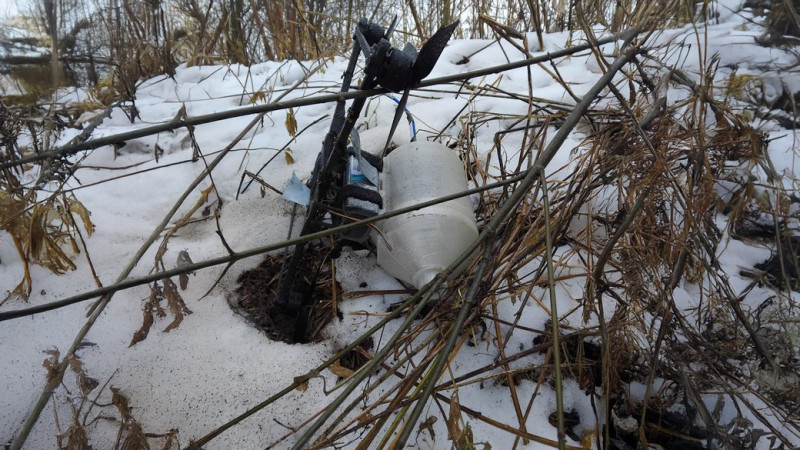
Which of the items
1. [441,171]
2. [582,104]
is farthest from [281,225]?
[582,104]

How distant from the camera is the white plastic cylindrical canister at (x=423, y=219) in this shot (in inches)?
51.1

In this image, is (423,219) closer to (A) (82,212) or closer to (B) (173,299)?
(B) (173,299)

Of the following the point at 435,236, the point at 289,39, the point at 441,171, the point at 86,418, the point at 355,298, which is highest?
the point at 289,39

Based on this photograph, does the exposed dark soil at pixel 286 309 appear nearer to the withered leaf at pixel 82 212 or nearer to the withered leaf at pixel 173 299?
the withered leaf at pixel 173 299

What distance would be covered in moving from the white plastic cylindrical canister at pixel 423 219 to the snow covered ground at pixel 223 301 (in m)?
0.14

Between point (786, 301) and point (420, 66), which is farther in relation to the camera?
point (786, 301)

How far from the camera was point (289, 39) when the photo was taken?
298cm

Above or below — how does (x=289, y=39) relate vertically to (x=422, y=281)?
above

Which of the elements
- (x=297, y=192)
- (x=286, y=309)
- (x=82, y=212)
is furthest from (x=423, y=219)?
(x=82, y=212)

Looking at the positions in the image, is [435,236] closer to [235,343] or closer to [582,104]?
[582,104]

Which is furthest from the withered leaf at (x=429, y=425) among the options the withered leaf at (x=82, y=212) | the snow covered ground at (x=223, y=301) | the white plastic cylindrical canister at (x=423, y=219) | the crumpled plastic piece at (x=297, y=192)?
the withered leaf at (x=82, y=212)

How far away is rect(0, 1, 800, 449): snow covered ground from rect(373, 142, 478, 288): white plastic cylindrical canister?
0.14 meters

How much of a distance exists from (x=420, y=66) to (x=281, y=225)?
92 cm

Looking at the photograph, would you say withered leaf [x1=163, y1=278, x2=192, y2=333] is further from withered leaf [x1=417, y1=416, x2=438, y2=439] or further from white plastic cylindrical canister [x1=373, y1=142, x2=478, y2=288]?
withered leaf [x1=417, y1=416, x2=438, y2=439]
